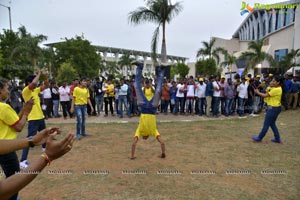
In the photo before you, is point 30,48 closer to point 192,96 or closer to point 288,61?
point 192,96

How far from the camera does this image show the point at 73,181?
13.8 ft

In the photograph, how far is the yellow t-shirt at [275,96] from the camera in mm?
6176

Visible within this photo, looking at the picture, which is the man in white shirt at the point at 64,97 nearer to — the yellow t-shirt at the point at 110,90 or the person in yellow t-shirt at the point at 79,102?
the yellow t-shirt at the point at 110,90

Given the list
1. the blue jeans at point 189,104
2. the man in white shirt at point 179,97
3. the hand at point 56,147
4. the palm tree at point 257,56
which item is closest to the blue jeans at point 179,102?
the man in white shirt at point 179,97

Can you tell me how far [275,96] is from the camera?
6.24 metres

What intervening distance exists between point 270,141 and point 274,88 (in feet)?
5.34

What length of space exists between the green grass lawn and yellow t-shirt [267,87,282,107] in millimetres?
1178

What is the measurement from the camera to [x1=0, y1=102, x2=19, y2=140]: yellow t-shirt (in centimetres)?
281

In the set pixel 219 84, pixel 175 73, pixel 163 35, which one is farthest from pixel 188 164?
pixel 175 73

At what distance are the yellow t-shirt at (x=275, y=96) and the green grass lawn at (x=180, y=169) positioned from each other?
46.4 inches

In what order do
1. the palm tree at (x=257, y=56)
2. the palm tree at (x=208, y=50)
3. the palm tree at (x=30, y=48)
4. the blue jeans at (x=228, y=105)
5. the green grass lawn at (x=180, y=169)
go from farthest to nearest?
1. the palm tree at (x=208, y=50)
2. the palm tree at (x=30, y=48)
3. the palm tree at (x=257, y=56)
4. the blue jeans at (x=228, y=105)
5. the green grass lawn at (x=180, y=169)

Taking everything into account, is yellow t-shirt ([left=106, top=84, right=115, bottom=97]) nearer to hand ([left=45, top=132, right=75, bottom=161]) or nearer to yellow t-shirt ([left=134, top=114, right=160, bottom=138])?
yellow t-shirt ([left=134, top=114, right=160, bottom=138])

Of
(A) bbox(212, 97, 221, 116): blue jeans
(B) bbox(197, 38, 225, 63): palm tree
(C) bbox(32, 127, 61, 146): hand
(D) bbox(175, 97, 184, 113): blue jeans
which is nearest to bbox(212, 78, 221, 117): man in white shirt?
(A) bbox(212, 97, 221, 116): blue jeans

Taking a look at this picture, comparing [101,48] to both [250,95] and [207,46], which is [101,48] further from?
[250,95]
